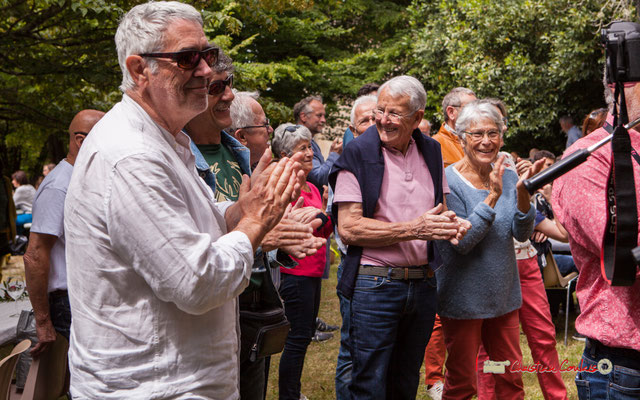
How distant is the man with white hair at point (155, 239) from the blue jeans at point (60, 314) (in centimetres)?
203

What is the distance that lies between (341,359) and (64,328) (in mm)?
1765

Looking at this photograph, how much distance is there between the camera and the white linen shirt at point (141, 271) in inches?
69.2

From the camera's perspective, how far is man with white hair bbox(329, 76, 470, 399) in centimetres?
351

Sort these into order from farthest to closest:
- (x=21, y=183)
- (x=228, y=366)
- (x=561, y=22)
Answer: (x=21, y=183) < (x=561, y=22) < (x=228, y=366)

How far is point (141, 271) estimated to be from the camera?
1775mm

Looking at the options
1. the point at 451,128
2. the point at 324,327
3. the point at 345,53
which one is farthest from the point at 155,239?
the point at 345,53

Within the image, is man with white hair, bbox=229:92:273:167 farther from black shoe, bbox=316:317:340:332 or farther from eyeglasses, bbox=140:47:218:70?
black shoe, bbox=316:317:340:332

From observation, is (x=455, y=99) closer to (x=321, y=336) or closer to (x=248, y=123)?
(x=248, y=123)

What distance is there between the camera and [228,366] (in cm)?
204

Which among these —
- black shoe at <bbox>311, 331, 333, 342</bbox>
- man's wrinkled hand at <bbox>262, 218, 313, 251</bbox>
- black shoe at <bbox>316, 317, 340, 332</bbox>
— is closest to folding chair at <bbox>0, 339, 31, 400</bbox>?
man's wrinkled hand at <bbox>262, 218, 313, 251</bbox>

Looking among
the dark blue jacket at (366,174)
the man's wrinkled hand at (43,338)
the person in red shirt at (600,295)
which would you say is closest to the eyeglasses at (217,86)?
the dark blue jacket at (366,174)

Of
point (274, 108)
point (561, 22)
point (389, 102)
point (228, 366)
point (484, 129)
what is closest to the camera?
point (228, 366)

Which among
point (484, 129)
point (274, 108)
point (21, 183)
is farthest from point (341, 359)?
point (21, 183)

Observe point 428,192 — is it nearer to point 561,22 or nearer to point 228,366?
point 228,366
